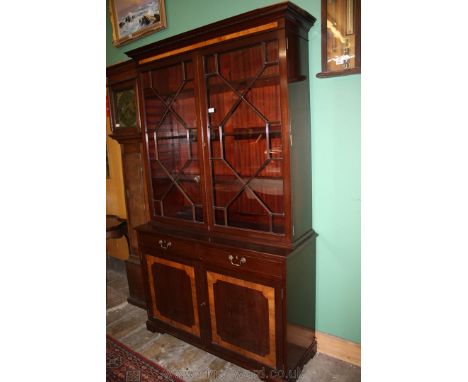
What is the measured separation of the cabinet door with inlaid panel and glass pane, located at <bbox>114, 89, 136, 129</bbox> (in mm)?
1149

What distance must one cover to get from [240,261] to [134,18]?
2236 millimetres

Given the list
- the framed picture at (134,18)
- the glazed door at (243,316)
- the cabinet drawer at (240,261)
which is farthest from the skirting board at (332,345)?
the framed picture at (134,18)

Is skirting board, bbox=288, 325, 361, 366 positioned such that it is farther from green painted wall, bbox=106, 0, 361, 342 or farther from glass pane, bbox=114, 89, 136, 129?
glass pane, bbox=114, 89, 136, 129

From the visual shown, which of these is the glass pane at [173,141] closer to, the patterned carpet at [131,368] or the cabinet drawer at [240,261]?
the cabinet drawer at [240,261]

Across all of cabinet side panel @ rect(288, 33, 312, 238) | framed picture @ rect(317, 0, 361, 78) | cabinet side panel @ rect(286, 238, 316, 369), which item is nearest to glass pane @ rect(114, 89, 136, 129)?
cabinet side panel @ rect(288, 33, 312, 238)

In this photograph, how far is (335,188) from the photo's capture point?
1777 mm

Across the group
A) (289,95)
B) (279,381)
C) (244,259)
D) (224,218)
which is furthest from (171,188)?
(279,381)

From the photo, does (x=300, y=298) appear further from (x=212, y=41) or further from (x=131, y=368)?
(x=212, y=41)

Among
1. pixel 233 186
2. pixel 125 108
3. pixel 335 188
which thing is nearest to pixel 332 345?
pixel 335 188

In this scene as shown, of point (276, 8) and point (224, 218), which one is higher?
point (276, 8)

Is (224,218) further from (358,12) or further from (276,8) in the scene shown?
(358,12)

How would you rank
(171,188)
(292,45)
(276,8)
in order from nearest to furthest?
(276,8) → (292,45) → (171,188)
